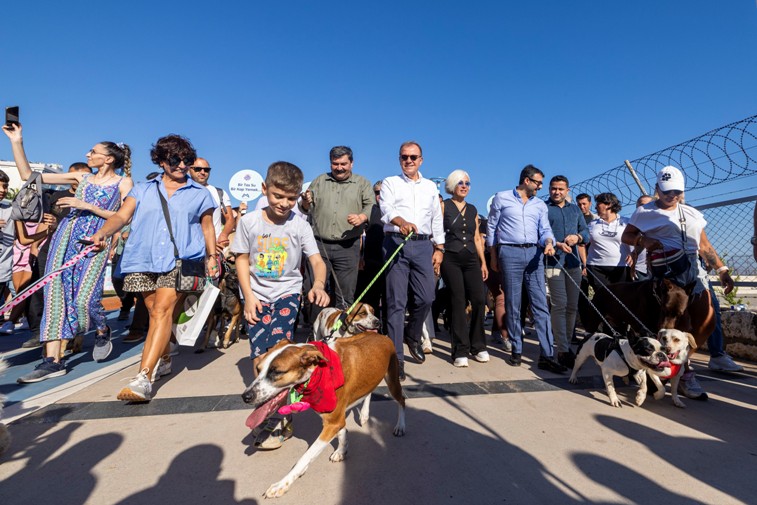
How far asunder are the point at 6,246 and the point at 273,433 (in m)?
5.74

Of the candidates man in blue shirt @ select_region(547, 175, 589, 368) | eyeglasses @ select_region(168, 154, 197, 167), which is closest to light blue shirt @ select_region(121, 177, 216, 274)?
eyeglasses @ select_region(168, 154, 197, 167)

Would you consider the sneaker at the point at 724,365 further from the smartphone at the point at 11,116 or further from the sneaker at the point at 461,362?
the smartphone at the point at 11,116

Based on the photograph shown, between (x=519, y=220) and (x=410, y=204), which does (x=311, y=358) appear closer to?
Result: (x=410, y=204)

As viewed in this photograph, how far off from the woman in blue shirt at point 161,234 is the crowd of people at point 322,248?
0.03 feet

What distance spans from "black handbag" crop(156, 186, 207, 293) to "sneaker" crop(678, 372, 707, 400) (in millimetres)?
4393

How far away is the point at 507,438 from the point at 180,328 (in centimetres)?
281

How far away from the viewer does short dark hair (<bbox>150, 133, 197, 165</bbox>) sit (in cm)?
335

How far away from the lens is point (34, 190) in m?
3.56

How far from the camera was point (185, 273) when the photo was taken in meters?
3.31

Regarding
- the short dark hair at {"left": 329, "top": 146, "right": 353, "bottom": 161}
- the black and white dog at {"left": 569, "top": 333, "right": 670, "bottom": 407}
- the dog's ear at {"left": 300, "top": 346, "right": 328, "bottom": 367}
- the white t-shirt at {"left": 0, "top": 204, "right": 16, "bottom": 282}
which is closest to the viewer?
the dog's ear at {"left": 300, "top": 346, "right": 328, "bottom": 367}

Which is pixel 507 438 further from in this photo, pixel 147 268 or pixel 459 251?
pixel 147 268

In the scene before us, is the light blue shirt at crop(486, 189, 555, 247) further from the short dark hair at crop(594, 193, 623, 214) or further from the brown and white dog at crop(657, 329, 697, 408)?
the short dark hair at crop(594, 193, 623, 214)

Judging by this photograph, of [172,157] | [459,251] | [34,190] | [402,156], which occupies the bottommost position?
[459,251]

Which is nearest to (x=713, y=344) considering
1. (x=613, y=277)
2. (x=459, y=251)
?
(x=613, y=277)
